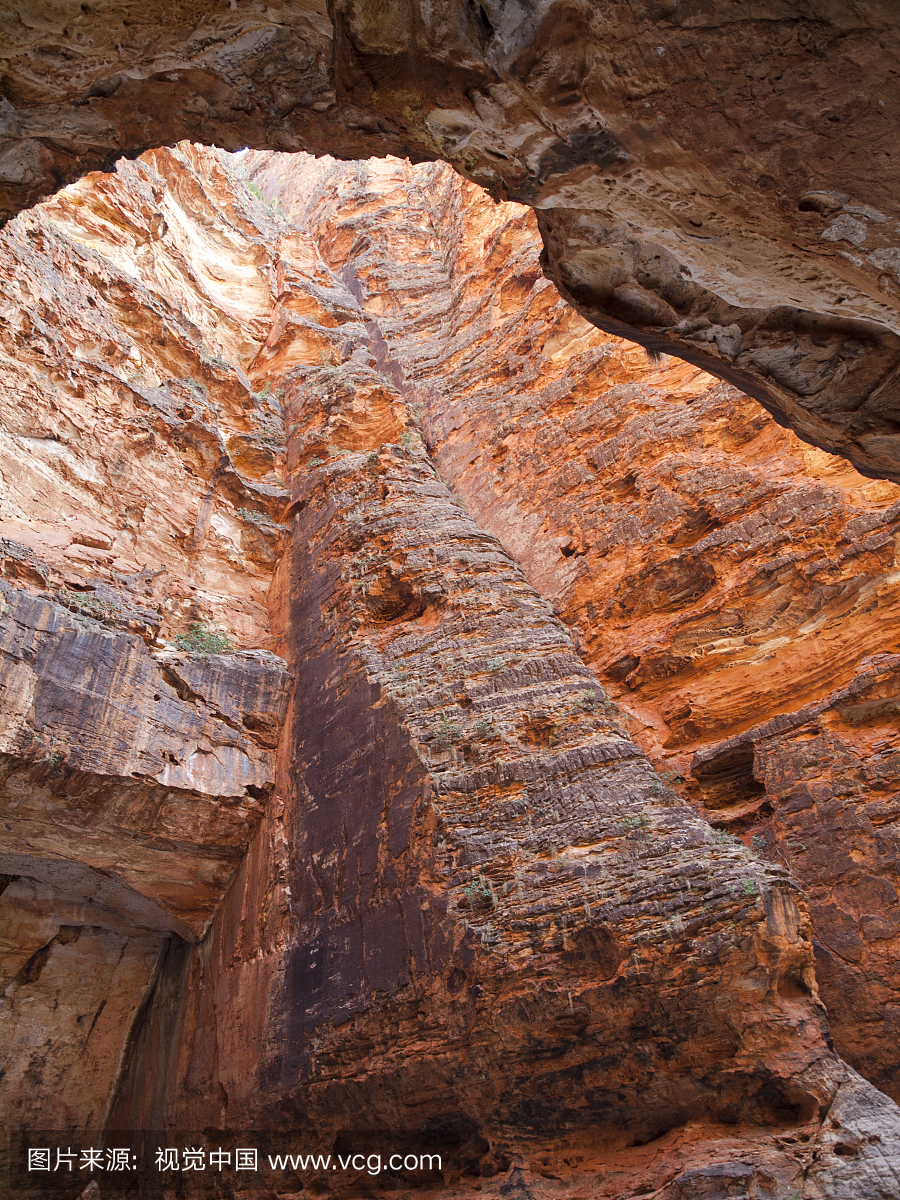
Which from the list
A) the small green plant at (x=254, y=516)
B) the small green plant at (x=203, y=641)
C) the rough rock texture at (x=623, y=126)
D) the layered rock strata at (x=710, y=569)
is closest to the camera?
the rough rock texture at (x=623, y=126)

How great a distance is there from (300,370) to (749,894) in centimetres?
1353

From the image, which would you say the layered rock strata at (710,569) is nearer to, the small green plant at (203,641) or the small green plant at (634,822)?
the small green plant at (634,822)

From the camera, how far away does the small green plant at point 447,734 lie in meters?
8.08

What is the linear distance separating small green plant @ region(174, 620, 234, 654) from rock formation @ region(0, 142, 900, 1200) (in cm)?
7

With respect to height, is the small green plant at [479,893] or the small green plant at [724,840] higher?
the small green plant at [724,840]

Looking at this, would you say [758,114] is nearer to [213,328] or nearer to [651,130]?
[651,130]

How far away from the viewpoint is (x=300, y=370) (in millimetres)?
15773

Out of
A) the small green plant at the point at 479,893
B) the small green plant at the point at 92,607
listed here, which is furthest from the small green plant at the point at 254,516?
the small green plant at the point at 479,893

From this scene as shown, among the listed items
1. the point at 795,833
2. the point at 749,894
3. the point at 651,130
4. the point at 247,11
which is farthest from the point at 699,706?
the point at 247,11

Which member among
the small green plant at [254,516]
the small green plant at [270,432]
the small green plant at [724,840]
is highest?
the small green plant at [270,432]

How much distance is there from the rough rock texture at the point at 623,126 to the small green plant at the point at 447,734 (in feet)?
14.8

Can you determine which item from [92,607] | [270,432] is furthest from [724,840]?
[270,432]

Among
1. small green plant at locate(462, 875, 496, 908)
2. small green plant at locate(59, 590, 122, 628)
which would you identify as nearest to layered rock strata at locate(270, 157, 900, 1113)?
small green plant at locate(462, 875, 496, 908)

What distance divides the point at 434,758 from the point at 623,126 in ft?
19.7
